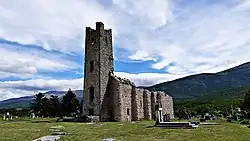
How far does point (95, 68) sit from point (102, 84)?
8.23 feet

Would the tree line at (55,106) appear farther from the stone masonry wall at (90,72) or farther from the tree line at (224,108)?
the stone masonry wall at (90,72)

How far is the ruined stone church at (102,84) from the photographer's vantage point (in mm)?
40875

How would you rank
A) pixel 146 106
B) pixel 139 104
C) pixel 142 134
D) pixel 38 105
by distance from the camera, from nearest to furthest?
pixel 142 134
pixel 139 104
pixel 146 106
pixel 38 105

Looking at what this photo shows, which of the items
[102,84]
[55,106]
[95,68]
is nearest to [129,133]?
[102,84]

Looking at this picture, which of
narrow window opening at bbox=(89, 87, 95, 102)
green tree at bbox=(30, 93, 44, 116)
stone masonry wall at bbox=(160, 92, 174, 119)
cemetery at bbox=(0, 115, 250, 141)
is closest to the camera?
cemetery at bbox=(0, 115, 250, 141)

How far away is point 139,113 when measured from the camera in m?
45.1

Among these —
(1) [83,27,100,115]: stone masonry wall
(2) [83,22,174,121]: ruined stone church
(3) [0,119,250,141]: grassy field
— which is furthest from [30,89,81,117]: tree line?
(3) [0,119,250,141]: grassy field

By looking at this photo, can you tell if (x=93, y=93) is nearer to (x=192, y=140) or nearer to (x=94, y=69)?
(x=94, y=69)

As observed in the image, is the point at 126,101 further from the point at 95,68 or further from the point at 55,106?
the point at 55,106

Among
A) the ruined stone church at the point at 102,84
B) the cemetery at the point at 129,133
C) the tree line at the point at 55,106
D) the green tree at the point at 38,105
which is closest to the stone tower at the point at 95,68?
the ruined stone church at the point at 102,84

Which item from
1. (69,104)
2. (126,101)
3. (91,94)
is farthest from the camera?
(69,104)

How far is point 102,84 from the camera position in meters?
41.2

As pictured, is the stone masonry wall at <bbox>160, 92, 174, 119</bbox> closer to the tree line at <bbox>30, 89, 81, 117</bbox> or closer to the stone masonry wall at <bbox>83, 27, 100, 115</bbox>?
the stone masonry wall at <bbox>83, 27, 100, 115</bbox>

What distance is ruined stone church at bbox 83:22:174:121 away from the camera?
40875mm
